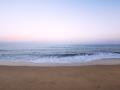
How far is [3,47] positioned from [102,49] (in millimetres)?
6888

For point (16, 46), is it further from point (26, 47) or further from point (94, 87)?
point (94, 87)

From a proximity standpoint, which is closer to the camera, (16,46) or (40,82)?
(40,82)

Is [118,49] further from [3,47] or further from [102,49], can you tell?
[3,47]

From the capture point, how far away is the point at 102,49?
1455 cm

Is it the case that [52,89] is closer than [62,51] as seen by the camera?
Yes

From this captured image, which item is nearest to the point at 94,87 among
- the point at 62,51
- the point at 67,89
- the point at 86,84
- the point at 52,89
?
the point at 86,84

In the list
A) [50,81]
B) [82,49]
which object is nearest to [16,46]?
[82,49]

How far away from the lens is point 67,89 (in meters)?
3.67

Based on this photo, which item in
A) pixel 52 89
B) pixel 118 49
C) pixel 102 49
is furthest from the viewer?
pixel 102 49

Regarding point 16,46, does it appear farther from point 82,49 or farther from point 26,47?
point 82,49

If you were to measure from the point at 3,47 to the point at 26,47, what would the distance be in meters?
1.43

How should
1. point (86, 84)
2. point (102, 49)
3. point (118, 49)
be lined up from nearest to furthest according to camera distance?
point (86, 84)
point (118, 49)
point (102, 49)

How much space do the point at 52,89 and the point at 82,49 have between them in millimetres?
9783

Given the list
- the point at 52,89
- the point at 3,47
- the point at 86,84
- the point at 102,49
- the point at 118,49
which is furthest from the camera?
the point at 102,49
